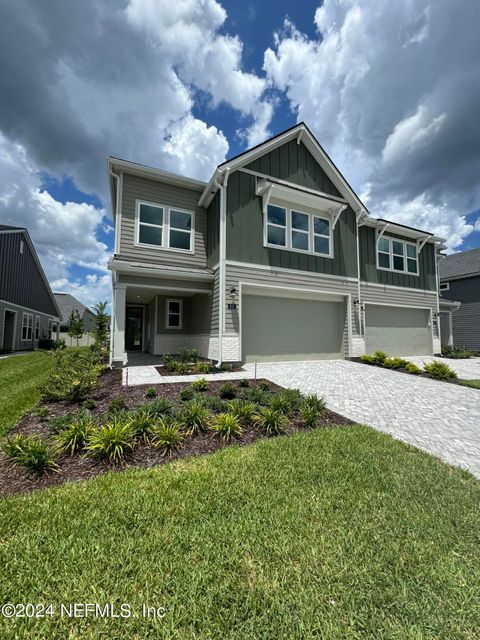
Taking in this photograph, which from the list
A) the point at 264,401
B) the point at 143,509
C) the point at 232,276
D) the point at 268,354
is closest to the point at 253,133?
the point at 232,276

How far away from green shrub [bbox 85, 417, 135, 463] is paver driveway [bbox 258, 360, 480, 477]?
3929 millimetres

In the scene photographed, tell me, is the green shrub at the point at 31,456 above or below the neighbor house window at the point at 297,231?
below

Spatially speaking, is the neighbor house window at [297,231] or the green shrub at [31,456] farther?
the neighbor house window at [297,231]

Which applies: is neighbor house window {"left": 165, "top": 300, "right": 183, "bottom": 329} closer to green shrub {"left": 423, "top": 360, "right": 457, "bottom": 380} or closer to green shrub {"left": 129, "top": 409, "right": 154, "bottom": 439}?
green shrub {"left": 129, "top": 409, "right": 154, "bottom": 439}

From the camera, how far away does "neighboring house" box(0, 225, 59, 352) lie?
1816 centimetres

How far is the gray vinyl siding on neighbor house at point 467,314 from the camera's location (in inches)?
734

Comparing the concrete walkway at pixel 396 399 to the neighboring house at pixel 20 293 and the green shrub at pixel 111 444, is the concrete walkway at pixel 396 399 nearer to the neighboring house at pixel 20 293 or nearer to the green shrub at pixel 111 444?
the green shrub at pixel 111 444

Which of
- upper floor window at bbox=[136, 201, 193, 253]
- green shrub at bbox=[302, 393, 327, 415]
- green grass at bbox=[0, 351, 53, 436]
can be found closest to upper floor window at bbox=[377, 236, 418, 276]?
upper floor window at bbox=[136, 201, 193, 253]

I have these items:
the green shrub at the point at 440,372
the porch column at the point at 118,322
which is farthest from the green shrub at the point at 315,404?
the porch column at the point at 118,322

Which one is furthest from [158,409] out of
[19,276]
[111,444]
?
[19,276]

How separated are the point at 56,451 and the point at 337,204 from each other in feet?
41.2

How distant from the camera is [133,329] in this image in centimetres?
1695

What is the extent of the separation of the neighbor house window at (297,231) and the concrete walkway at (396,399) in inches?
197

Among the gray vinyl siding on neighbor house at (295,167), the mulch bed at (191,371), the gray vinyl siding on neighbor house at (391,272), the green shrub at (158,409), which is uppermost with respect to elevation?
the gray vinyl siding on neighbor house at (295,167)
